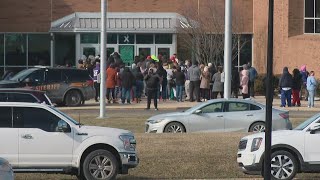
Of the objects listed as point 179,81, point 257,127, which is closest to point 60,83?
point 179,81

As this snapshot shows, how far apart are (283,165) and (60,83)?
2004 centimetres

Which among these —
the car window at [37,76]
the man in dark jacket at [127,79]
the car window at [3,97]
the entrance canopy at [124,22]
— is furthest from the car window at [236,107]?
the entrance canopy at [124,22]

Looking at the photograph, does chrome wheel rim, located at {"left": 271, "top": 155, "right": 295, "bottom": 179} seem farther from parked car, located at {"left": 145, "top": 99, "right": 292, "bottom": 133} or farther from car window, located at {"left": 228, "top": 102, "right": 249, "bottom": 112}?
car window, located at {"left": 228, "top": 102, "right": 249, "bottom": 112}

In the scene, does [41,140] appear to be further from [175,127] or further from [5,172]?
[175,127]

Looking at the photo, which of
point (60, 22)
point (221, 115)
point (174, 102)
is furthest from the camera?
point (60, 22)

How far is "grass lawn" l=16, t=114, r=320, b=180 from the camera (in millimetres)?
17234

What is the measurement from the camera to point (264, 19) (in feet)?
161

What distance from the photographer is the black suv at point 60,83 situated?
34.4 metres

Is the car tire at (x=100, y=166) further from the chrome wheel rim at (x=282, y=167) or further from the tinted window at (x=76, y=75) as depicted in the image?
the tinted window at (x=76, y=75)

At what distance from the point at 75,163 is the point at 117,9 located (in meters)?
35.4

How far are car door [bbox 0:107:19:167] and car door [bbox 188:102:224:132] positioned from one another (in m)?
9.79

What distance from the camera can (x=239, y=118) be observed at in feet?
79.3

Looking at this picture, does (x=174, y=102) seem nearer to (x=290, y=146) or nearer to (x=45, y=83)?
(x=45, y=83)

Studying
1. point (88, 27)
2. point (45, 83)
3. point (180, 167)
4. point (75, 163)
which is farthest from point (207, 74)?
point (75, 163)
